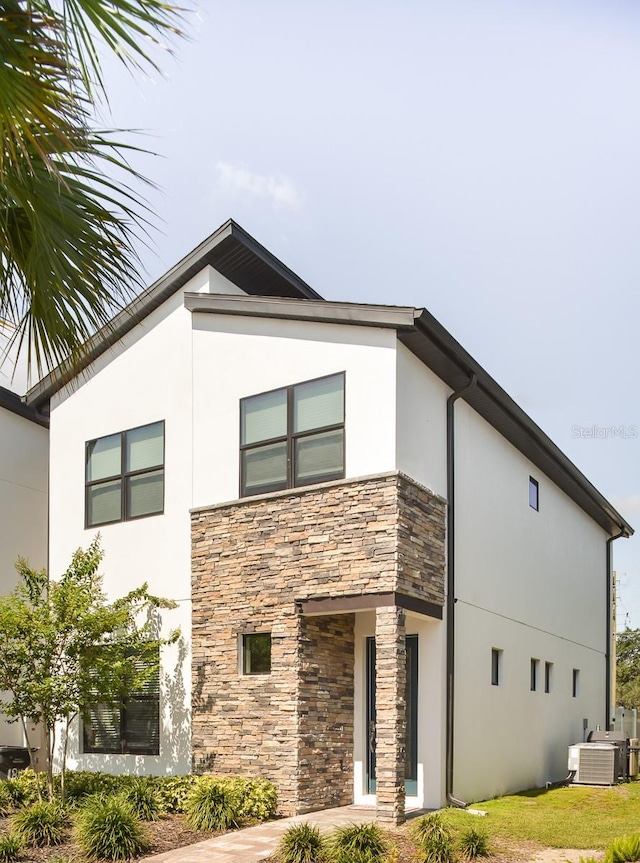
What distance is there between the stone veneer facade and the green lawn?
145 cm

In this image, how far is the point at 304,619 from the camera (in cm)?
1342

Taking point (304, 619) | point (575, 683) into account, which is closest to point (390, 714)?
point (304, 619)

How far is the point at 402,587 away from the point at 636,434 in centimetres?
892

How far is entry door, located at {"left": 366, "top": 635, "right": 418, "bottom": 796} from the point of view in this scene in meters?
13.7

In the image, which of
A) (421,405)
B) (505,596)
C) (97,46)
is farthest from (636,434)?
(97,46)

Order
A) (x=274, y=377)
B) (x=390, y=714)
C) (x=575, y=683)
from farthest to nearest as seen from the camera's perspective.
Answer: (x=575, y=683) → (x=274, y=377) → (x=390, y=714)

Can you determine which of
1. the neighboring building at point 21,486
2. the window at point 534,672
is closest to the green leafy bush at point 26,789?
the neighboring building at point 21,486

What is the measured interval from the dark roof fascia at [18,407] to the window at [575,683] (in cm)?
1274

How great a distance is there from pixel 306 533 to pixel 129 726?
4.93 metres

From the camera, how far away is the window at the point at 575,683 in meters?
20.8

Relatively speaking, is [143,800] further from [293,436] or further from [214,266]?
[214,266]

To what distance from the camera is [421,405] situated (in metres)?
14.0

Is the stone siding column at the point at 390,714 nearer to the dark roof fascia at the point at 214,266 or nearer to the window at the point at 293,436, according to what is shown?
the window at the point at 293,436

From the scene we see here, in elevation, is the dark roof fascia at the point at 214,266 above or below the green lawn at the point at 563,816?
above
